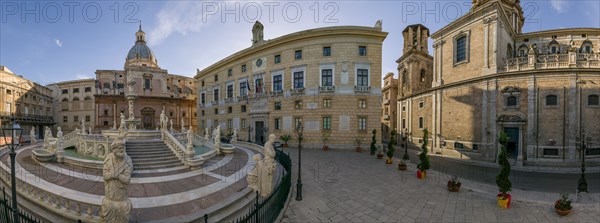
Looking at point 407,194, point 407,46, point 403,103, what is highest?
point 407,46

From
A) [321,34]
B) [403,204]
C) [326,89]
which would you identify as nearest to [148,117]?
[326,89]

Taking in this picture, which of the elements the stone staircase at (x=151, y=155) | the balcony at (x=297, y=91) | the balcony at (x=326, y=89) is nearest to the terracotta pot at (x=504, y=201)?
the stone staircase at (x=151, y=155)

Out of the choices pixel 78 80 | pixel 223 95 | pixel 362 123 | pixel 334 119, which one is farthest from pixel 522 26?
pixel 78 80

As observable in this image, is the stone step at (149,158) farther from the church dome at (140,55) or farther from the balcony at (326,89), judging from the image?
the church dome at (140,55)

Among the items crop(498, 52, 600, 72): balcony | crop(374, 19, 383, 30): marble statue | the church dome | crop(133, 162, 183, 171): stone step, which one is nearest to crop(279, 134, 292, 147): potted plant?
crop(133, 162, 183, 171): stone step

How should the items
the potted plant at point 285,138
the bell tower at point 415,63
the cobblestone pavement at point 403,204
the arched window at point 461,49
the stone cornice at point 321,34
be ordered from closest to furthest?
the cobblestone pavement at point 403,204
the arched window at point 461,49
the stone cornice at point 321,34
the potted plant at point 285,138
the bell tower at point 415,63

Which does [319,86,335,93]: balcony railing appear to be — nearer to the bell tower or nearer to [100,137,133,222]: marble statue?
the bell tower

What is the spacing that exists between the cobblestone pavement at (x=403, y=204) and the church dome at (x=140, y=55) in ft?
184

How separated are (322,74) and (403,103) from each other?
16.0 meters

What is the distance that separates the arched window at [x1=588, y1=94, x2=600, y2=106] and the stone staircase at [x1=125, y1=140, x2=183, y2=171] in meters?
30.3

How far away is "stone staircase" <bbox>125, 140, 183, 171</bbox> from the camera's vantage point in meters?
11.5

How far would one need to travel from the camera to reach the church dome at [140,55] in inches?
2024

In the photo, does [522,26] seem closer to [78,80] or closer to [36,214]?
[36,214]

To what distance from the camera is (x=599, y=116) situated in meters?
17.5
